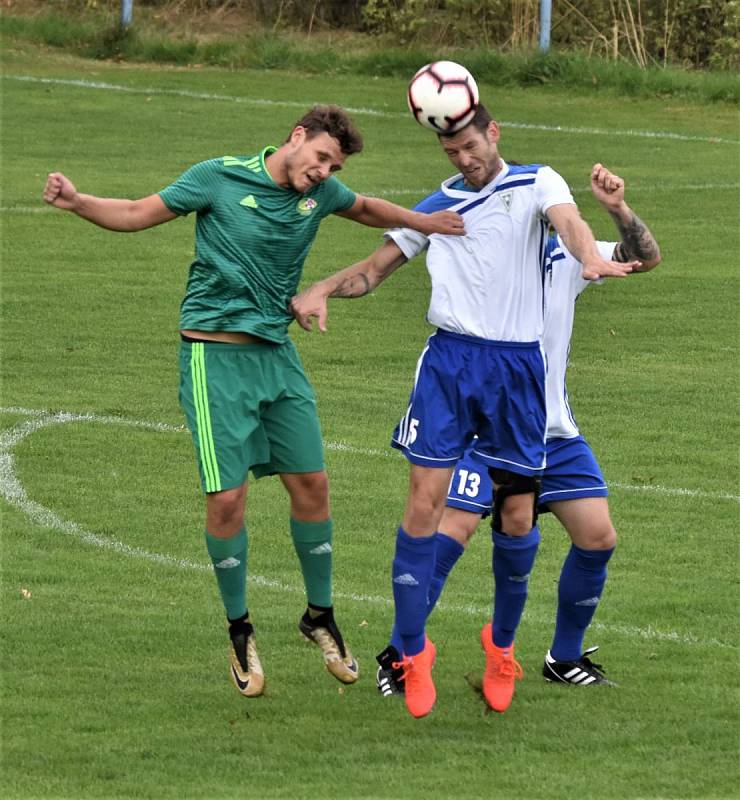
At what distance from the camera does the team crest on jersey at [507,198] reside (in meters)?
6.89

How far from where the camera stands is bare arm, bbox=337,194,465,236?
22.8 ft

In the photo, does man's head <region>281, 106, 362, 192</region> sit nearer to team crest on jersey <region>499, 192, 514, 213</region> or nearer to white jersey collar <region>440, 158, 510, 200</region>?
white jersey collar <region>440, 158, 510, 200</region>

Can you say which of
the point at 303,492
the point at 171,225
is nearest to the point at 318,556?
Answer: the point at 303,492

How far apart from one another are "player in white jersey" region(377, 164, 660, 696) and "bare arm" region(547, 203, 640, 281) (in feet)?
1.59

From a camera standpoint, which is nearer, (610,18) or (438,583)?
(438,583)

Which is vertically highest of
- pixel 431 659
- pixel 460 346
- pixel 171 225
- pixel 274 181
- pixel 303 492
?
pixel 274 181

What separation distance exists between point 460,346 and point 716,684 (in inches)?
76.9

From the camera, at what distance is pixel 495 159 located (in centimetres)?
695

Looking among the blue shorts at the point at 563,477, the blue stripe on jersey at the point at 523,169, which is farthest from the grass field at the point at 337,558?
the blue stripe on jersey at the point at 523,169

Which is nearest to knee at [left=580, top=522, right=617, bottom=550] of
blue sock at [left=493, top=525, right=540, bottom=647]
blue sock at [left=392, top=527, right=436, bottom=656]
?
blue sock at [left=493, top=525, right=540, bottom=647]

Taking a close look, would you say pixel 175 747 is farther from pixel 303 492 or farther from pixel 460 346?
pixel 460 346

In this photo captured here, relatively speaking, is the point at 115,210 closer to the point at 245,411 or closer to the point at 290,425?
the point at 245,411

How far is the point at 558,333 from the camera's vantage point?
7379 millimetres

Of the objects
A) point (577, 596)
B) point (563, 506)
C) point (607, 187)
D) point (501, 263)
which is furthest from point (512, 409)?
point (577, 596)
